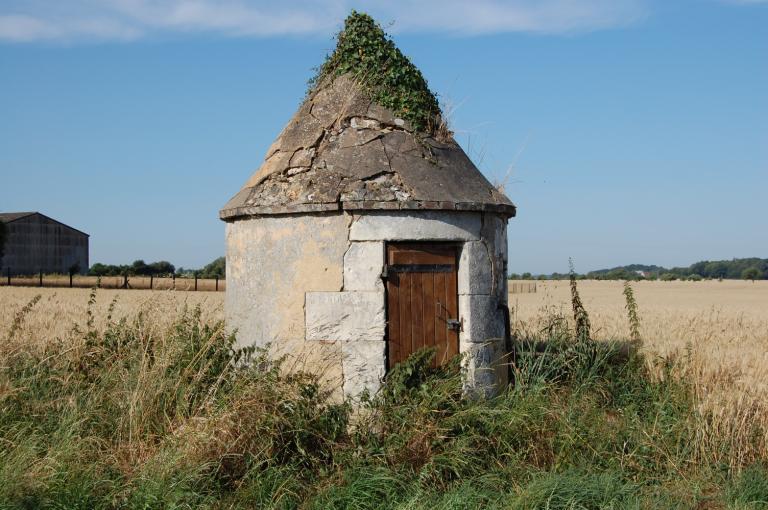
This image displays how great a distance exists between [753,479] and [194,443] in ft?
14.0

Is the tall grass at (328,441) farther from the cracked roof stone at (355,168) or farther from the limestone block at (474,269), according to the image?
the cracked roof stone at (355,168)

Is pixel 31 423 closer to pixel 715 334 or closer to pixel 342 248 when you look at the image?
pixel 342 248

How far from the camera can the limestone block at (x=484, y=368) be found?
22.4ft

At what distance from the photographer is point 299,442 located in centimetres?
575

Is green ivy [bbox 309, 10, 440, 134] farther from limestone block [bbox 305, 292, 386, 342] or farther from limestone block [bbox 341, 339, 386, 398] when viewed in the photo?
limestone block [bbox 341, 339, 386, 398]

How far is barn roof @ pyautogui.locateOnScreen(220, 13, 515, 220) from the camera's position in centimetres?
683

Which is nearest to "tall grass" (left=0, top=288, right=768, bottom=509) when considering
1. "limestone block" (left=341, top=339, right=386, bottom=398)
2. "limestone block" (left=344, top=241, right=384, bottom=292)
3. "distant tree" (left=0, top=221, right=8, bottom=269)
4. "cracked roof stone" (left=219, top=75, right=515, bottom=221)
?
"limestone block" (left=341, top=339, right=386, bottom=398)

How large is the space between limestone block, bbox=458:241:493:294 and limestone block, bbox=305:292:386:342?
2.78 ft

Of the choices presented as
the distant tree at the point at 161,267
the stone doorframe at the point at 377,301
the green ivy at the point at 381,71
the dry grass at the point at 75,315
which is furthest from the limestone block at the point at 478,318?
the distant tree at the point at 161,267

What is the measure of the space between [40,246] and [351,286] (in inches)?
1943

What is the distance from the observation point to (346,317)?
673 cm

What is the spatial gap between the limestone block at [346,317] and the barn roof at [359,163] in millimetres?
828

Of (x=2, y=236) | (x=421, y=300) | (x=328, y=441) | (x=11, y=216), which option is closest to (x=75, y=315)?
(x=421, y=300)

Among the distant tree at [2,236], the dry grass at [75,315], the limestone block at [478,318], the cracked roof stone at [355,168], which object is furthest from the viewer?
the distant tree at [2,236]
